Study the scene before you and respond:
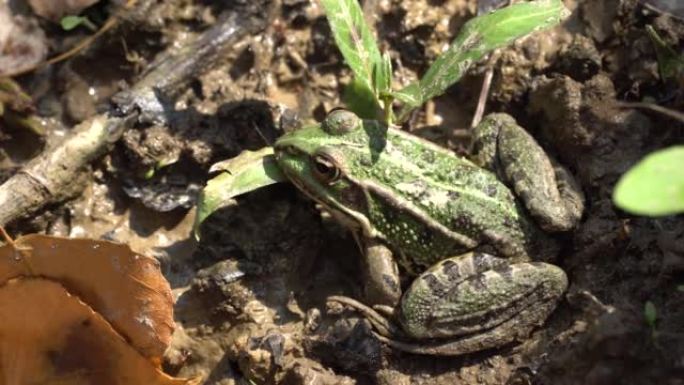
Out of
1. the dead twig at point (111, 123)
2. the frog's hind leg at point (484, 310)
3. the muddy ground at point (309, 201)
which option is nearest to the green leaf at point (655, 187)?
the muddy ground at point (309, 201)

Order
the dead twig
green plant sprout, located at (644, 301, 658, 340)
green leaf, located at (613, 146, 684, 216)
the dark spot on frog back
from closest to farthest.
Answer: green leaf, located at (613, 146, 684, 216)
green plant sprout, located at (644, 301, 658, 340)
the dark spot on frog back
the dead twig

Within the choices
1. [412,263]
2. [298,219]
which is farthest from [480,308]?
[298,219]

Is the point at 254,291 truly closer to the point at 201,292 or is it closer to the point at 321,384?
the point at 201,292

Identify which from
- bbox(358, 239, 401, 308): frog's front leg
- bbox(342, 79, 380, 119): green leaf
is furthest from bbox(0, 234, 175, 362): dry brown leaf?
bbox(342, 79, 380, 119): green leaf

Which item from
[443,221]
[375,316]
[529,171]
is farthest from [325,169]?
[529,171]

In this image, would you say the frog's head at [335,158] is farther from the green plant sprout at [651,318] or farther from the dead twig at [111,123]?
the green plant sprout at [651,318]

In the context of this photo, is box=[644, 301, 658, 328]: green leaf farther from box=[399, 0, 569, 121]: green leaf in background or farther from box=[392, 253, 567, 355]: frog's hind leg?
box=[399, 0, 569, 121]: green leaf in background

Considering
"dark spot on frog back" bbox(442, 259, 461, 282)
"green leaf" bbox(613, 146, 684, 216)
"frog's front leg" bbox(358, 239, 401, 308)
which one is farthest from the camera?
"frog's front leg" bbox(358, 239, 401, 308)

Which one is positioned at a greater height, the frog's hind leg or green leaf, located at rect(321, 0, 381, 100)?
green leaf, located at rect(321, 0, 381, 100)
